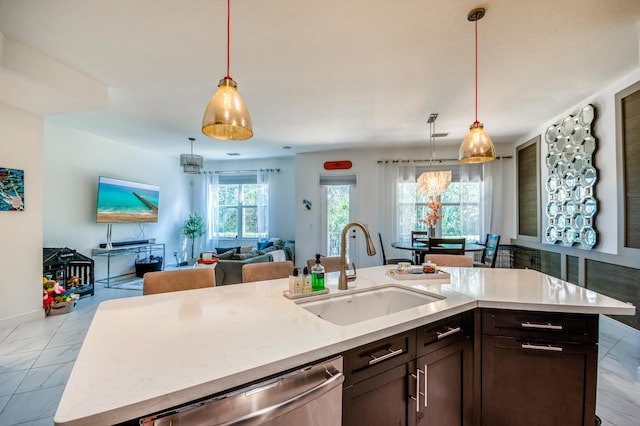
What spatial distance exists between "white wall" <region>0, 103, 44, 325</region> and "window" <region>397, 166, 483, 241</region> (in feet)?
18.0

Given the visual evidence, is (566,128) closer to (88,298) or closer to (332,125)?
(332,125)

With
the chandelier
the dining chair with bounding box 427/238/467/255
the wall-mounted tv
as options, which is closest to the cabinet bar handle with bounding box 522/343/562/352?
the dining chair with bounding box 427/238/467/255

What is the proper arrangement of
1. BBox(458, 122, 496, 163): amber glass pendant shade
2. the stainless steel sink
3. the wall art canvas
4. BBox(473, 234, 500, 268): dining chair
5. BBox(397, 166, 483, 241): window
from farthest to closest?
BBox(397, 166, 483, 241): window < BBox(473, 234, 500, 268): dining chair < the wall art canvas < BBox(458, 122, 496, 163): amber glass pendant shade < the stainless steel sink

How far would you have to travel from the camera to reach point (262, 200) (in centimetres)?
685

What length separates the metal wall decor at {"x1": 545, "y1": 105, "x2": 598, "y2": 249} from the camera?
10.8ft

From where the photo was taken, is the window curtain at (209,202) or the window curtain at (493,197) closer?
the window curtain at (493,197)

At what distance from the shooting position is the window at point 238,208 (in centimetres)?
685

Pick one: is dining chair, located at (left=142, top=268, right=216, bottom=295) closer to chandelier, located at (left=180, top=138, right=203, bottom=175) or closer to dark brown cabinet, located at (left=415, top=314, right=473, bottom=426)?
dark brown cabinet, located at (left=415, top=314, right=473, bottom=426)

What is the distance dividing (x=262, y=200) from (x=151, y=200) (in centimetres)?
237

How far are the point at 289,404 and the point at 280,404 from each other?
0.03 m

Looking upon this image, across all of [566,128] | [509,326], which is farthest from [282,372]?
[566,128]

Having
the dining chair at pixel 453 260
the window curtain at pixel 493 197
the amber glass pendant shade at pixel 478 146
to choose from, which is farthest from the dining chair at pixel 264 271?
the window curtain at pixel 493 197

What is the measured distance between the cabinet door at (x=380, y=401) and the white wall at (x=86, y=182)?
5531 millimetres

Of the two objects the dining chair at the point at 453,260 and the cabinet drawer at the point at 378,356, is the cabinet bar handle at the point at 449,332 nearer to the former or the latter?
the cabinet drawer at the point at 378,356
